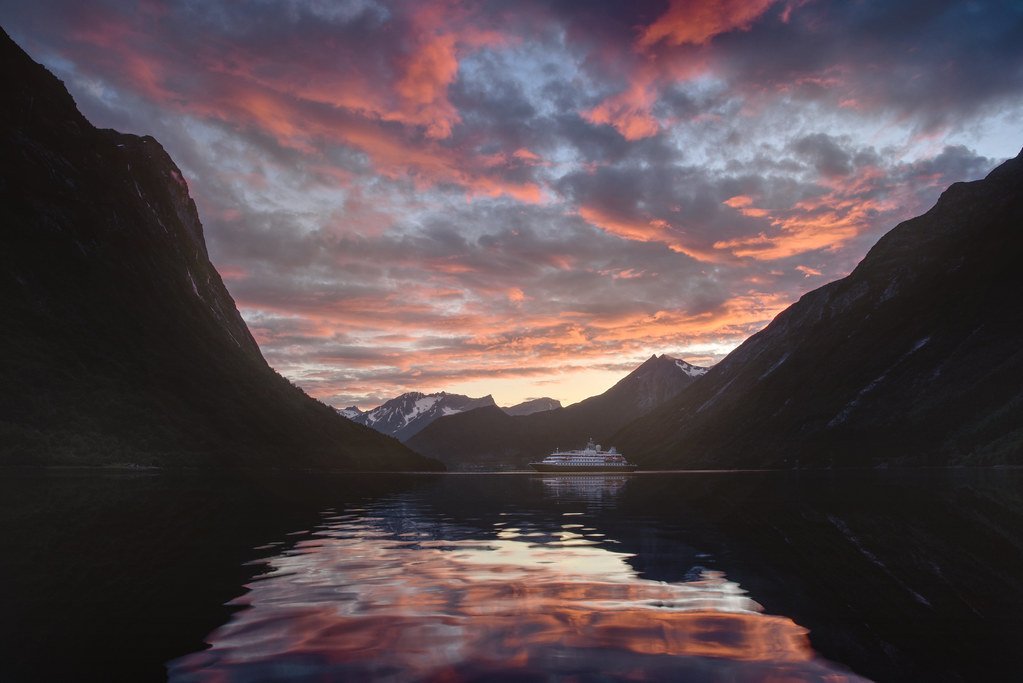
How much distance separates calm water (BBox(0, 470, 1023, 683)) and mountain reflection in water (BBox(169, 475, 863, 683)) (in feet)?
0.21

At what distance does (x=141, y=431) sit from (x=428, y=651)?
Answer: 566ft

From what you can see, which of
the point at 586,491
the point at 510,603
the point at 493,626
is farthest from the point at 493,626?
the point at 586,491

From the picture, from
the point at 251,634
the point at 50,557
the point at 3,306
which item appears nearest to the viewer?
the point at 251,634

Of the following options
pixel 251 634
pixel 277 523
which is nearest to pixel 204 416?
pixel 277 523

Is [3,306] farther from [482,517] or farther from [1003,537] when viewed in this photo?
[1003,537]

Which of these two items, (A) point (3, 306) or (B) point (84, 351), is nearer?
(A) point (3, 306)

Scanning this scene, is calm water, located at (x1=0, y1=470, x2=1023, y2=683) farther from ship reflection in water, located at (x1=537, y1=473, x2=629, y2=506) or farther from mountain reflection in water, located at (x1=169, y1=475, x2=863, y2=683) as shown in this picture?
ship reflection in water, located at (x1=537, y1=473, x2=629, y2=506)

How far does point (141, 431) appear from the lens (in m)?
158

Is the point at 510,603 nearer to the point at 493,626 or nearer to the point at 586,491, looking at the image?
the point at 493,626

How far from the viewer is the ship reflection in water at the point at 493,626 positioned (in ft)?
35.7

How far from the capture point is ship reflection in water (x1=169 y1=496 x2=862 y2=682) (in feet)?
35.7

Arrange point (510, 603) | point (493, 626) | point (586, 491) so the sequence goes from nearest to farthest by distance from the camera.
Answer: point (493, 626) < point (510, 603) < point (586, 491)

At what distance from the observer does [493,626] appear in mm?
13750

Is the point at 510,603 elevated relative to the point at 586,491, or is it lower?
elevated
